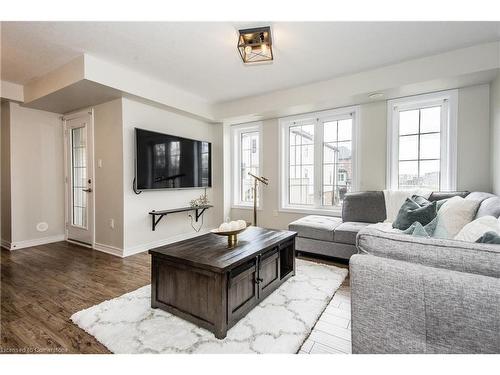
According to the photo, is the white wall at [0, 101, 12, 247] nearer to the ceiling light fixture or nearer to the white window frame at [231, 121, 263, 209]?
the white window frame at [231, 121, 263, 209]

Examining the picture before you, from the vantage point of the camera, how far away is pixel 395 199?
10.7 feet

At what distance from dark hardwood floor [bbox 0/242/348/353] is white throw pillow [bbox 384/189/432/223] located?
127 cm

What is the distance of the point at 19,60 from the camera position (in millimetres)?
2896

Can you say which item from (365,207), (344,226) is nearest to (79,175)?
(344,226)

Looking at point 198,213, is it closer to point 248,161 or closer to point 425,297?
point 248,161

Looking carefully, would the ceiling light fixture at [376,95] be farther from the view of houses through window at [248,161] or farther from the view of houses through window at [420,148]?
the view of houses through window at [248,161]

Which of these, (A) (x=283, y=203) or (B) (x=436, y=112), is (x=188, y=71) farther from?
(B) (x=436, y=112)

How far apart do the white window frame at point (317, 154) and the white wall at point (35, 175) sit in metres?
3.96

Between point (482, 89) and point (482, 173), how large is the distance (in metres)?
1.05

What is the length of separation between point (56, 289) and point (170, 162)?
2193 millimetres

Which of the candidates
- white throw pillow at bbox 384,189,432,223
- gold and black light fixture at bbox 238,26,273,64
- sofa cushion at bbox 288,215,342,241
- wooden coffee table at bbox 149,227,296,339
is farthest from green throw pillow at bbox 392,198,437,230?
gold and black light fixture at bbox 238,26,273,64

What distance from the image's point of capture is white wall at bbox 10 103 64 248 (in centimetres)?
374

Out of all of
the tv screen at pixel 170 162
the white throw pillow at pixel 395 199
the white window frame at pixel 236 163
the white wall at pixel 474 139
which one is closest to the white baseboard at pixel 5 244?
the tv screen at pixel 170 162

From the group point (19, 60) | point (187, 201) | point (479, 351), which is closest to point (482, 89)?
point (479, 351)
